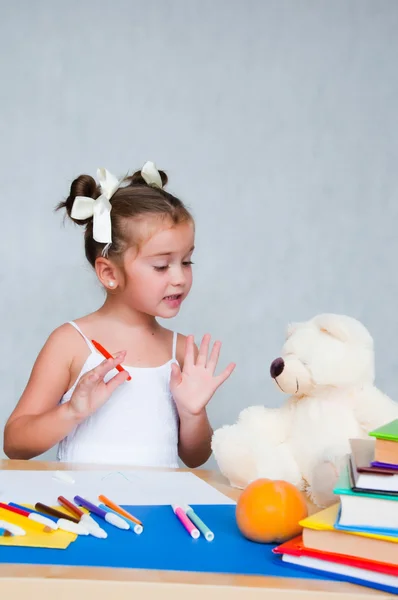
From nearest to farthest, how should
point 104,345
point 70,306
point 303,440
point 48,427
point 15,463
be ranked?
1. point 303,440
2. point 15,463
3. point 48,427
4. point 104,345
5. point 70,306

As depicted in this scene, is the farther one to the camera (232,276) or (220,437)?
(232,276)

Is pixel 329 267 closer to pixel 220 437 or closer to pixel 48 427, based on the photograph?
pixel 48 427

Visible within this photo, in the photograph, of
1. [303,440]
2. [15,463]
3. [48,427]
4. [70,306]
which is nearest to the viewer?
[303,440]

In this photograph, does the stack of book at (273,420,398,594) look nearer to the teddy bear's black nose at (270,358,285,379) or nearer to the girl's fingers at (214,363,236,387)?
the teddy bear's black nose at (270,358,285,379)

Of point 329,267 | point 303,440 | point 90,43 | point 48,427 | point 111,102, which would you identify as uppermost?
point 90,43

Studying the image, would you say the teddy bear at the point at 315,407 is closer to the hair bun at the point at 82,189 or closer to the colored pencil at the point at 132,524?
the colored pencil at the point at 132,524

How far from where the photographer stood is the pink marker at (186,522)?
2.33ft

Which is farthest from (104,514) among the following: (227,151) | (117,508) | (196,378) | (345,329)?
(227,151)

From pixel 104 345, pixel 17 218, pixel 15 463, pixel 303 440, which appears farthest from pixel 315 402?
pixel 17 218

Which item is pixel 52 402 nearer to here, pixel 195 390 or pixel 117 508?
pixel 195 390

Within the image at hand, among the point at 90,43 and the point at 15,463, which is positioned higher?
the point at 90,43

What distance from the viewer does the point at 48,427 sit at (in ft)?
4.15

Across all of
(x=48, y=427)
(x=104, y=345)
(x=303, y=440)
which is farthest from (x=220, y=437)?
(x=104, y=345)

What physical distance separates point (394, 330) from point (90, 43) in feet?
3.78
